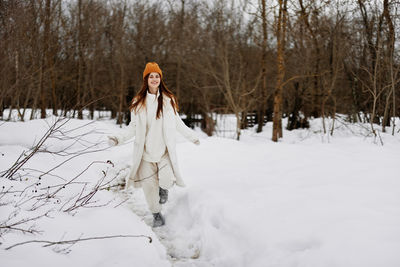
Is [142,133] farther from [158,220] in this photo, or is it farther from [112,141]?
[158,220]

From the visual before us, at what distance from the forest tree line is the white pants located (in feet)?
9.22

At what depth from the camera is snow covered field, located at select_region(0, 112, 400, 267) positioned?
180 centimetres

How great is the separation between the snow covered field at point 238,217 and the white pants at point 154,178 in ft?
0.86

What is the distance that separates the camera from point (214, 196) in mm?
3320

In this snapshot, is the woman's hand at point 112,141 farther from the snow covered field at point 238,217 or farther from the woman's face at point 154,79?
the woman's face at point 154,79

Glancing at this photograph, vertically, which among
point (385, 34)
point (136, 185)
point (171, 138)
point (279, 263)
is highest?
point (385, 34)

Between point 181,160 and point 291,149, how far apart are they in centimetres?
Answer: 235

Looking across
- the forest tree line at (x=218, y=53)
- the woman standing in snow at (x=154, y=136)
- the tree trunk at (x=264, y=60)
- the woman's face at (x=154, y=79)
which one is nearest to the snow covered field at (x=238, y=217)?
the woman standing in snow at (x=154, y=136)

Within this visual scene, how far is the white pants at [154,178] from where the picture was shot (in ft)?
10.7

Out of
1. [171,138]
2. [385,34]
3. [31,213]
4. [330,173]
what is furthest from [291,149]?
[385,34]

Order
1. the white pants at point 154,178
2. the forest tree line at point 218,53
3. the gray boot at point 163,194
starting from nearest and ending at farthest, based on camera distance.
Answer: the white pants at point 154,178, the gray boot at point 163,194, the forest tree line at point 218,53

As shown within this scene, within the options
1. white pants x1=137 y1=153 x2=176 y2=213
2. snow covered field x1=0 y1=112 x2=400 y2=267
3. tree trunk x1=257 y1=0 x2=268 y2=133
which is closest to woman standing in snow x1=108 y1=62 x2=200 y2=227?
white pants x1=137 y1=153 x2=176 y2=213

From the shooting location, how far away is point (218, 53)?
9.60m

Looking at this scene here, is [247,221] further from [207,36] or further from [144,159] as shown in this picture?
[207,36]
